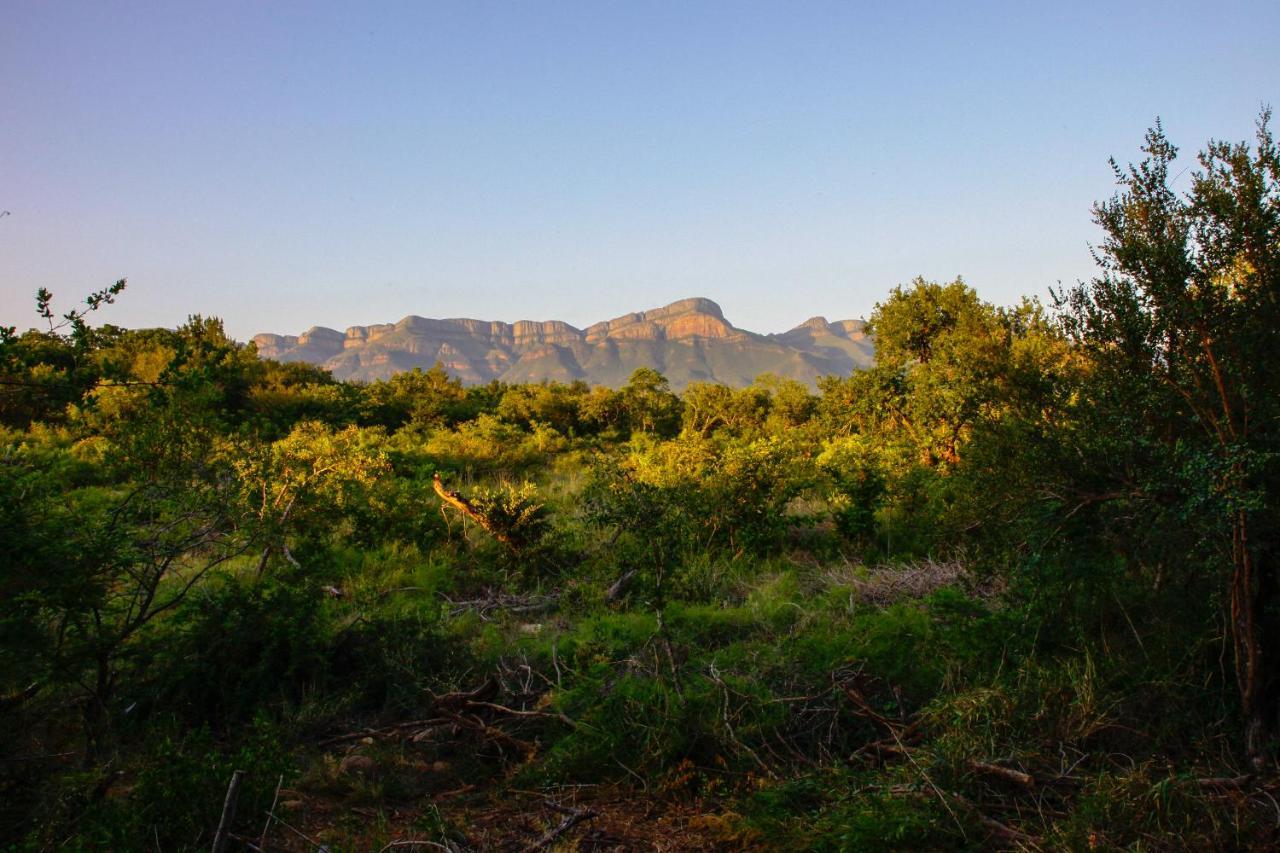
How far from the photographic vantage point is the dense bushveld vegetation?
352 centimetres

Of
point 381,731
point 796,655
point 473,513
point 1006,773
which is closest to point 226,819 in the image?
point 381,731

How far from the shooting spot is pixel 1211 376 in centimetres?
403

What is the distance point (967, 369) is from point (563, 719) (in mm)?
9542

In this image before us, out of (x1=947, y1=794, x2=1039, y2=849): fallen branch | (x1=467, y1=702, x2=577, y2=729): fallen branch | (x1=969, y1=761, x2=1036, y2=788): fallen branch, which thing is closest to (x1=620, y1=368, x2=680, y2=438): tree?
(x1=467, y1=702, x2=577, y2=729): fallen branch

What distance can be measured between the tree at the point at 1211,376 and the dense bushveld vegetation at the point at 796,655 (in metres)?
0.02

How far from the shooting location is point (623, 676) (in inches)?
211

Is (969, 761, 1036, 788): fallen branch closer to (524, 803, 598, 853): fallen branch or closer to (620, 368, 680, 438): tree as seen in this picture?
(524, 803, 598, 853): fallen branch

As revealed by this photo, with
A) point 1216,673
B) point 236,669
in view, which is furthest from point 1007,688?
point 236,669

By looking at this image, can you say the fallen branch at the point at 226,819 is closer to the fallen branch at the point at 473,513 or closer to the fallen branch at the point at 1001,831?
the fallen branch at the point at 1001,831

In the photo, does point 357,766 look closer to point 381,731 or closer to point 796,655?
point 381,731

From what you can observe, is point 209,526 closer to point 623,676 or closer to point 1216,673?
point 623,676

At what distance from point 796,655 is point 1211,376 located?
3217 millimetres

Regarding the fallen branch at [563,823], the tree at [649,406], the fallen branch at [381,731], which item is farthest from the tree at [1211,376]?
the tree at [649,406]

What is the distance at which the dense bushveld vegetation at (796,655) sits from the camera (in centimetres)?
352
